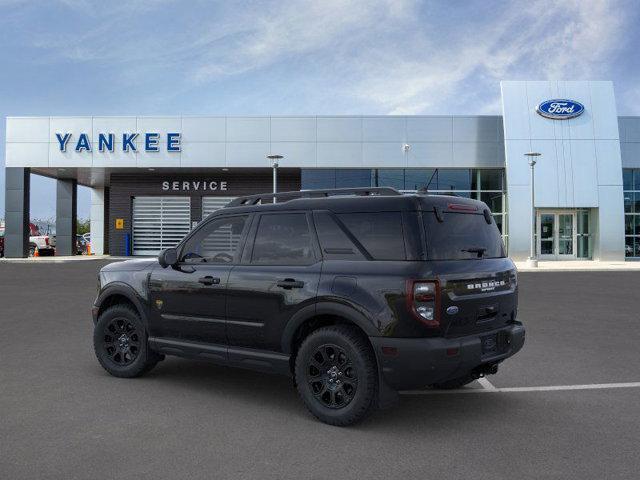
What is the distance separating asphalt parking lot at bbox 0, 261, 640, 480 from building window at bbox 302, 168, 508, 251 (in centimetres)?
2400

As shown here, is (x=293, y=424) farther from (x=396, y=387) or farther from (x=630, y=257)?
(x=630, y=257)

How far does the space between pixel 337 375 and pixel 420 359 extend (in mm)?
725

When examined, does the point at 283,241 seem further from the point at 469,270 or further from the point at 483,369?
the point at 483,369

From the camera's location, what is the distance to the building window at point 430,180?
103 feet

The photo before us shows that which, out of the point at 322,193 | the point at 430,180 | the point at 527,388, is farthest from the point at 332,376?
the point at 430,180

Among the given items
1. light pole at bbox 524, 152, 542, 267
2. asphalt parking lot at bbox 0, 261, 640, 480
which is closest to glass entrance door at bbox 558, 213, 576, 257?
light pole at bbox 524, 152, 542, 267

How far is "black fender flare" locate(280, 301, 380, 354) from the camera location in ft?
14.6

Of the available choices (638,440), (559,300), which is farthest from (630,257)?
(638,440)

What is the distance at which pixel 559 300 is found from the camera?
13.5m

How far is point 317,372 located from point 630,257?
106 feet

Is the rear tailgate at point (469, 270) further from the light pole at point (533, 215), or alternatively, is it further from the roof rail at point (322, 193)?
the light pole at point (533, 215)

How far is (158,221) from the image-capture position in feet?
110

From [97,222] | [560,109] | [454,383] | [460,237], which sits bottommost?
[454,383]

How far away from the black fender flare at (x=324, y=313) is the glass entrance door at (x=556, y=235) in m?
28.4
